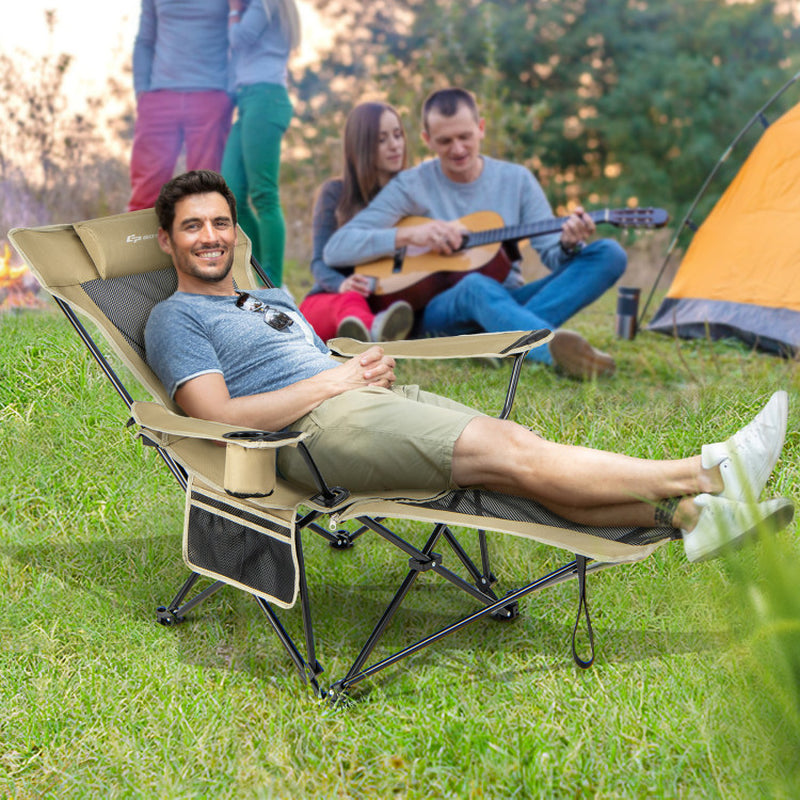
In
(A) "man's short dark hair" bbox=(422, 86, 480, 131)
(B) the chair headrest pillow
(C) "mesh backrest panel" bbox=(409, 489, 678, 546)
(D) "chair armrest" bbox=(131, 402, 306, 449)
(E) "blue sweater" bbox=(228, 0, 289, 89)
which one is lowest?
(C) "mesh backrest panel" bbox=(409, 489, 678, 546)

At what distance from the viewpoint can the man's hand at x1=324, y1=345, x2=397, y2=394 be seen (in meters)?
2.13

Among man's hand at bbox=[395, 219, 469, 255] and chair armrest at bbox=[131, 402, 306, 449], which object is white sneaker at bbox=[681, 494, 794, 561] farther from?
man's hand at bbox=[395, 219, 469, 255]

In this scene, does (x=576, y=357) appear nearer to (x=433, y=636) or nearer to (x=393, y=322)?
(x=393, y=322)

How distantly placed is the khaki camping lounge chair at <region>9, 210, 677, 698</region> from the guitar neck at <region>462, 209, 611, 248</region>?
1.86 metres

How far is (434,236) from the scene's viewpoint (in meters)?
4.28

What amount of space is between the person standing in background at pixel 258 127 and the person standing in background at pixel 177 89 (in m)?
0.09

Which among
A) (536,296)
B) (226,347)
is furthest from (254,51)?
(226,347)

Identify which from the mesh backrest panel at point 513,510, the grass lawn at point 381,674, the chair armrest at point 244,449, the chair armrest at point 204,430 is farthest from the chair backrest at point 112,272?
the mesh backrest panel at point 513,510

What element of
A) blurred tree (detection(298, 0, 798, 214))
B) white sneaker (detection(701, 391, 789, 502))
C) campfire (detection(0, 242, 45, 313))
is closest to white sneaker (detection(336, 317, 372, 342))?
campfire (detection(0, 242, 45, 313))

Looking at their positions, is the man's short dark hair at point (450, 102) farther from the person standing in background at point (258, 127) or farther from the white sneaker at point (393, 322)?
the person standing in background at point (258, 127)

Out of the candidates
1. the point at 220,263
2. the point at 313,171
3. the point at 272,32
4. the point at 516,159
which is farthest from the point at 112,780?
the point at 516,159

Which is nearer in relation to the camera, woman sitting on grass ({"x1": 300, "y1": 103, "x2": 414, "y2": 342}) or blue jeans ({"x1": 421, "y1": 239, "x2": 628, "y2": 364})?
blue jeans ({"x1": 421, "y1": 239, "x2": 628, "y2": 364})

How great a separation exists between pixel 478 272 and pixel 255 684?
266cm

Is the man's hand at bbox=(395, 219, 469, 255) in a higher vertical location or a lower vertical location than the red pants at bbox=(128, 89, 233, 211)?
lower
